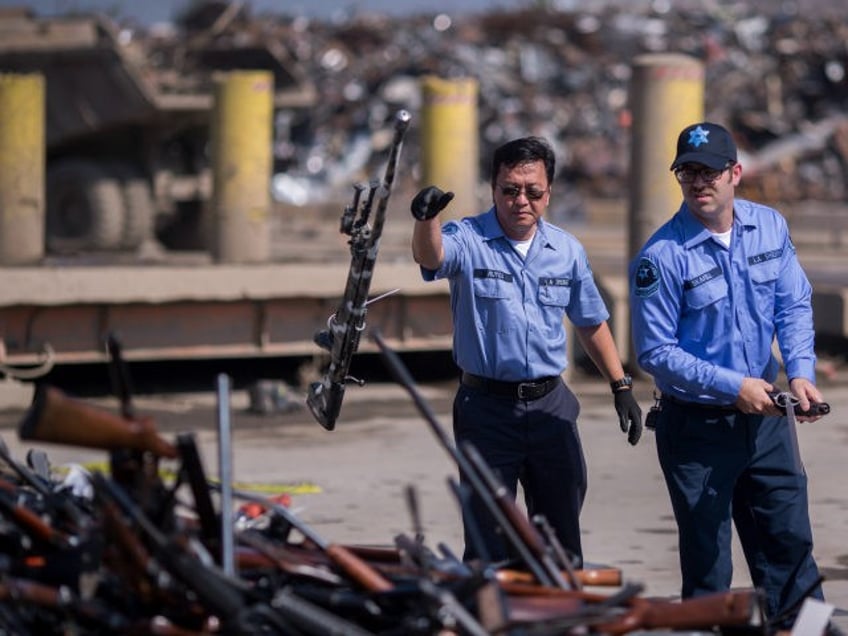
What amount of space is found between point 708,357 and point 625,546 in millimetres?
2506

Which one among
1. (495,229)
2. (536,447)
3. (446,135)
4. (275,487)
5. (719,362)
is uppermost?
(446,135)

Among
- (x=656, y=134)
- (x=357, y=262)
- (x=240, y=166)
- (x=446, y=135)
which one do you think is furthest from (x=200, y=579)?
(x=446, y=135)

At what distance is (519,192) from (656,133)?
7.44 m

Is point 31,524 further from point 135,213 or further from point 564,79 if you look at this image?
point 564,79

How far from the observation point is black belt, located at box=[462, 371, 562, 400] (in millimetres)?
5945

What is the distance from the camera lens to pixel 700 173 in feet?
18.6

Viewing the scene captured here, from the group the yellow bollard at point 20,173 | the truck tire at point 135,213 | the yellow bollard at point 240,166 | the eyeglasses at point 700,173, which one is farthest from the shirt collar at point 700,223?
the truck tire at point 135,213

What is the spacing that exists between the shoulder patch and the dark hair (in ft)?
1.48

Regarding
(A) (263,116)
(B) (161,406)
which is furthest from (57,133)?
(B) (161,406)

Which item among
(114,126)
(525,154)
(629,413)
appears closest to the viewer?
(525,154)

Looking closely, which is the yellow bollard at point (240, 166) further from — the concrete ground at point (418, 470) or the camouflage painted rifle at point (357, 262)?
the camouflage painted rifle at point (357, 262)

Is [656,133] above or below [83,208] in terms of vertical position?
above

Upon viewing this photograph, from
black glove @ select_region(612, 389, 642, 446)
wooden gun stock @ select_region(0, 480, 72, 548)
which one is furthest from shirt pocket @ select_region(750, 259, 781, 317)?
wooden gun stock @ select_region(0, 480, 72, 548)

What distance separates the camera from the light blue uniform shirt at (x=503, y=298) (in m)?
5.94
